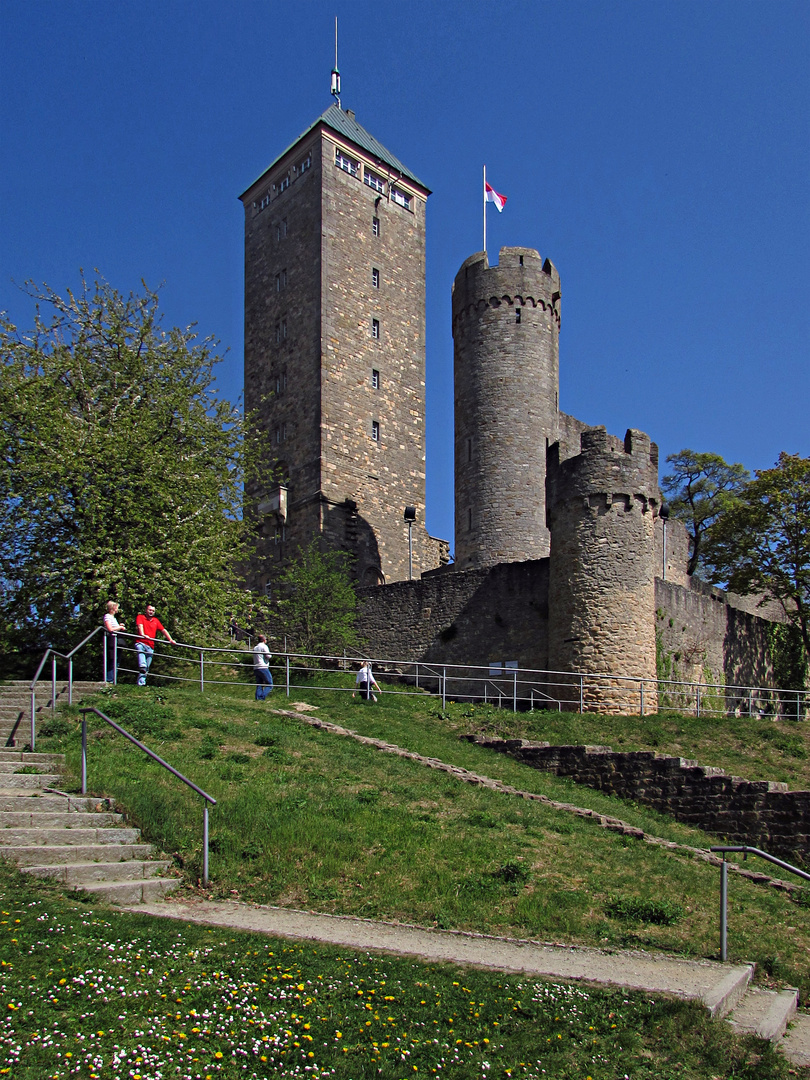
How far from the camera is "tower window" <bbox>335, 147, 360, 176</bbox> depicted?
41250mm

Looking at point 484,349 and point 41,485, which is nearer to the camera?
point 41,485

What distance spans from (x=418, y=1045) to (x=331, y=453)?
3226 centimetres

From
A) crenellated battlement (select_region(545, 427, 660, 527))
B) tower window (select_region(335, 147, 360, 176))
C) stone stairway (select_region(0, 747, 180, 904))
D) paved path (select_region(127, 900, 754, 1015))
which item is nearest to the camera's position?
paved path (select_region(127, 900, 754, 1015))

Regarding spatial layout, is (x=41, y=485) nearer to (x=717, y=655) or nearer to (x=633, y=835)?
(x=633, y=835)

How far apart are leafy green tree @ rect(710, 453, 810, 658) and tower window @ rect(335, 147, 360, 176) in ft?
70.6

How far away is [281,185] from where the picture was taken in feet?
→ 141

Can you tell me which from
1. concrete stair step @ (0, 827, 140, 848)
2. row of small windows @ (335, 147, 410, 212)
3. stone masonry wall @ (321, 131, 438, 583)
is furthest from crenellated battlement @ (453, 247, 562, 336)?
concrete stair step @ (0, 827, 140, 848)

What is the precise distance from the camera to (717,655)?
2936 centimetres

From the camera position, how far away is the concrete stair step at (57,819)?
9.31 meters

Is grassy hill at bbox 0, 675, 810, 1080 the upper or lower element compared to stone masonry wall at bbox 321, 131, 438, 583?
lower

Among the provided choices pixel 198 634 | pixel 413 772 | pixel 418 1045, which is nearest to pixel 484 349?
pixel 198 634

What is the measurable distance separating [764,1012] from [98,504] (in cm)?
1654

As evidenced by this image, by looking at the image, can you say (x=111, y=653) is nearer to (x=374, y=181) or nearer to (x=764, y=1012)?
(x=764, y=1012)

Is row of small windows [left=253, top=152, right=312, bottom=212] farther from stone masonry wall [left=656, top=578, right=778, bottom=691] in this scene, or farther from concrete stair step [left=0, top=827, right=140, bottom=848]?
concrete stair step [left=0, top=827, right=140, bottom=848]
